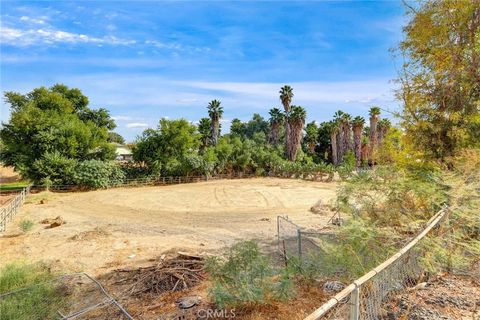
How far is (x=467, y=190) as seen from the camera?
20.4 feet

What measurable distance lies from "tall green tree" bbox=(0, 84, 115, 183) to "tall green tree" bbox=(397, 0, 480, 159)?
29.1 meters

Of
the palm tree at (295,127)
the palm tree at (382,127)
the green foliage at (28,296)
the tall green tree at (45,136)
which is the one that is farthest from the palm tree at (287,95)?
the green foliage at (28,296)

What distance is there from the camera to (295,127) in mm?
42094

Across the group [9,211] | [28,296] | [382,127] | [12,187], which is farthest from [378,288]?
[382,127]

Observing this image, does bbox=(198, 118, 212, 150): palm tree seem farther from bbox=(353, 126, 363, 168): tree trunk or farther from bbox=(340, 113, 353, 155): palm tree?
bbox=(353, 126, 363, 168): tree trunk

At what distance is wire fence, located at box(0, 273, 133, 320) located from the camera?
6.89 metres

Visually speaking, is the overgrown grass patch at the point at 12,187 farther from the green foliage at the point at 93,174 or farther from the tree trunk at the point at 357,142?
the tree trunk at the point at 357,142

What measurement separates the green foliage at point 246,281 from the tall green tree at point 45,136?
27.9 m

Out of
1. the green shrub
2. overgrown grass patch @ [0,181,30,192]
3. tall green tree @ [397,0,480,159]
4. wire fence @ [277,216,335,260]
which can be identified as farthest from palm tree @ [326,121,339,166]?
overgrown grass patch @ [0,181,30,192]

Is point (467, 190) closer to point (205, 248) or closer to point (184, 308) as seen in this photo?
point (184, 308)

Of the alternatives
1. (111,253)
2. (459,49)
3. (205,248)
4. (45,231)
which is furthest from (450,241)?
(45,231)

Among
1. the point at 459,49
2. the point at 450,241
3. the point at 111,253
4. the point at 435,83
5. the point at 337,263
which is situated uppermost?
the point at 459,49

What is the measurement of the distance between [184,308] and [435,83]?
33.0 ft

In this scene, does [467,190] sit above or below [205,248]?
above
